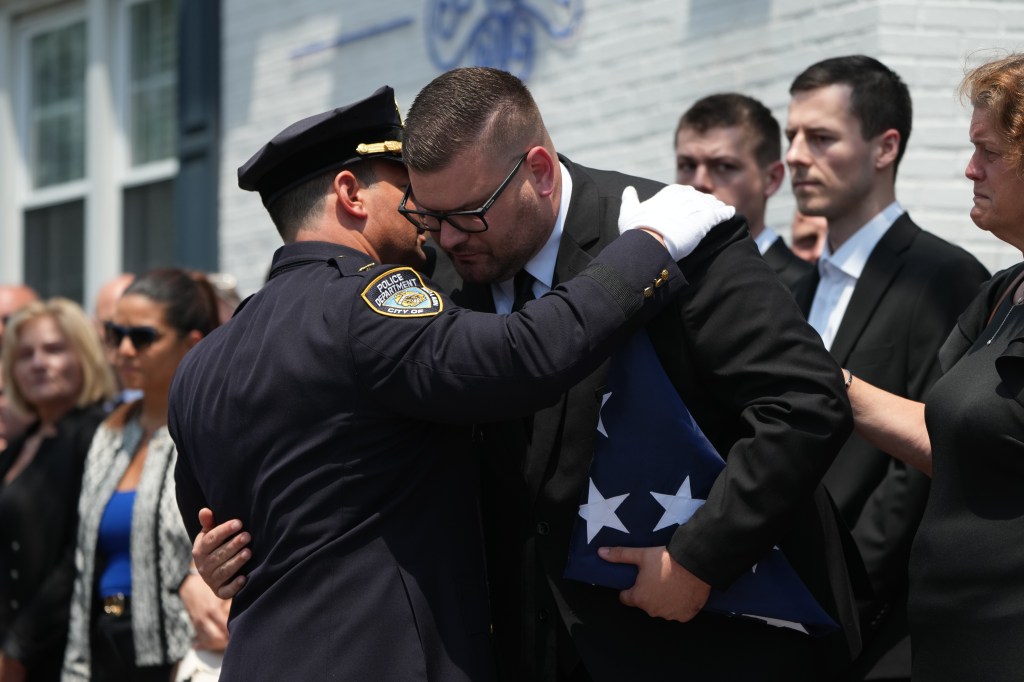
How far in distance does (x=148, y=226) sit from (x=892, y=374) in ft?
20.5

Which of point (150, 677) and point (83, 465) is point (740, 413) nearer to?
point (150, 677)

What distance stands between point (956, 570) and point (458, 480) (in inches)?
37.9

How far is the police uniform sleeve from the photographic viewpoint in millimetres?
2664

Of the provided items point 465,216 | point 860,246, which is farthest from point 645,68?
point 465,216

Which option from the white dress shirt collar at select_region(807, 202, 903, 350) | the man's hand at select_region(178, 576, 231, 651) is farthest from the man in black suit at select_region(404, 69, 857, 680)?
the man's hand at select_region(178, 576, 231, 651)

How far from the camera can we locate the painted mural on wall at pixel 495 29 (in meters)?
6.40

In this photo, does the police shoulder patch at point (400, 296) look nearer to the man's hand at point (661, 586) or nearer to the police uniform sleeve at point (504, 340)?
the police uniform sleeve at point (504, 340)

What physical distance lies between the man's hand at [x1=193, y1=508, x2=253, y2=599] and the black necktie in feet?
2.39

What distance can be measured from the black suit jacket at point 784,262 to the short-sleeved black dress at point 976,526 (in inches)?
72.9

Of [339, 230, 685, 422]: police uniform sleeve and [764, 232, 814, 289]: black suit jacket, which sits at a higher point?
[339, 230, 685, 422]: police uniform sleeve

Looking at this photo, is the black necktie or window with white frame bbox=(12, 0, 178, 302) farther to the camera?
window with white frame bbox=(12, 0, 178, 302)

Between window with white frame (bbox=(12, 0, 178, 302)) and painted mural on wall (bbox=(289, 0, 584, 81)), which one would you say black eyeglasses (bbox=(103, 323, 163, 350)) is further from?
window with white frame (bbox=(12, 0, 178, 302))

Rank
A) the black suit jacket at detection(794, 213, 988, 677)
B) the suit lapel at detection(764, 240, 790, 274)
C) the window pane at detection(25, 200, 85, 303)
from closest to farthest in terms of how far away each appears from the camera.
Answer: the black suit jacket at detection(794, 213, 988, 677)
the suit lapel at detection(764, 240, 790, 274)
the window pane at detection(25, 200, 85, 303)

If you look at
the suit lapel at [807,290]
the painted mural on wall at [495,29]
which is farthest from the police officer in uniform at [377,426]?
the painted mural on wall at [495,29]
